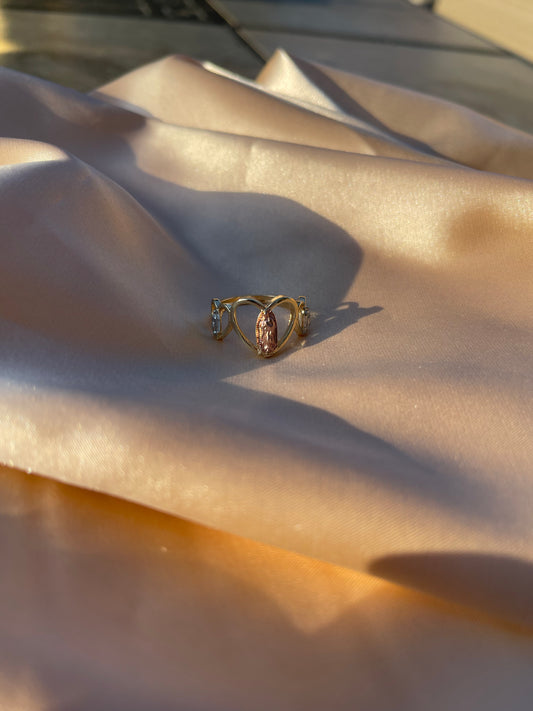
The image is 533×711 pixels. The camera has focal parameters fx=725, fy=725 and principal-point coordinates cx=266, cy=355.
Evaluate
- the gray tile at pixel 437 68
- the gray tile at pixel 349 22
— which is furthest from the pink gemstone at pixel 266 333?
the gray tile at pixel 349 22

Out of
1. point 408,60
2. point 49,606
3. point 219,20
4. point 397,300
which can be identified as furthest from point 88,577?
point 219,20

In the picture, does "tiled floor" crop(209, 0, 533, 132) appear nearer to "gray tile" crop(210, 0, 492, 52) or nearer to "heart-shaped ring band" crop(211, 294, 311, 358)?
"gray tile" crop(210, 0, 492, 52)

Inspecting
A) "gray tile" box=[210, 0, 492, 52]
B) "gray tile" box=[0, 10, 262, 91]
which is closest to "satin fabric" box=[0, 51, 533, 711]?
"gray tile" box=[0, 10, 262, 91]

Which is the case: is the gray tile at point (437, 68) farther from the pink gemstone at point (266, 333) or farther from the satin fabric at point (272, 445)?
the pink gemstone at point (266, 333)

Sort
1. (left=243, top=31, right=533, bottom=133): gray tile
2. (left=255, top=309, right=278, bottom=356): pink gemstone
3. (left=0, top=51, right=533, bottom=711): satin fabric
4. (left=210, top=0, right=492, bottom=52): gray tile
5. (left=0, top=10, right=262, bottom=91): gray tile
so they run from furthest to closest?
(left=210, top=0, right=492, bottom=52): gray tile < (left=243, top=31, right=533, bottom=133): gray tile < (left=0, top=10, right=262, bottom=91): gray tile < (left=255, top=309, right=278, bottom=356): pink gemstone < (left=0, top=51, right=533, bottom=711): satin fabric

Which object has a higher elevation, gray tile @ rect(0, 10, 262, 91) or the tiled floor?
the tiled floor

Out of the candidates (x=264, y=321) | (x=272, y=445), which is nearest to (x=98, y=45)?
(x=264, y=321)
